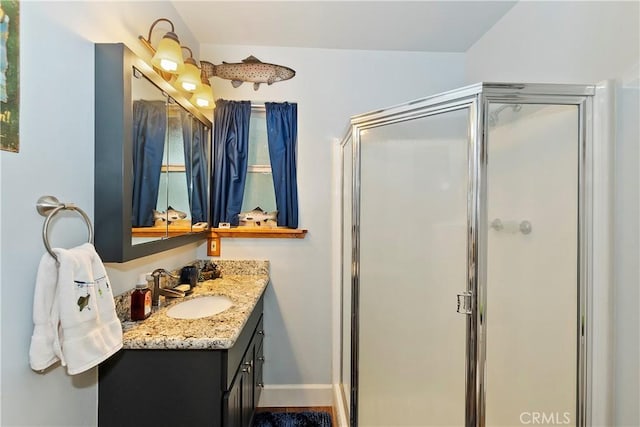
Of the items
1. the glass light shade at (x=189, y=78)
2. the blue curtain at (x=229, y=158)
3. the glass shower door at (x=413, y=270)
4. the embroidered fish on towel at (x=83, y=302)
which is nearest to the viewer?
the embroidered fish on towel at (x=83, y=302)

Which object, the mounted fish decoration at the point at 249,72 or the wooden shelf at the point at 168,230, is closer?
the wooden shelf at the point at 168,230

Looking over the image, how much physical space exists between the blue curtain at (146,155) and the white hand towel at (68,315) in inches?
11.8

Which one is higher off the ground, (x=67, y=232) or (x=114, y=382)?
(x=67, y=232)

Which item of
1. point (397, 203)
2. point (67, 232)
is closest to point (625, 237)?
point (397, 203)

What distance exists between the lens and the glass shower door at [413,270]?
1.45 metres

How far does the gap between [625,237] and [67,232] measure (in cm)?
199

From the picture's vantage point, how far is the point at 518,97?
128cm

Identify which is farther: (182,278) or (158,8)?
(182,278)

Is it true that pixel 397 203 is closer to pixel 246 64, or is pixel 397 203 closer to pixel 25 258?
pixel 246 64

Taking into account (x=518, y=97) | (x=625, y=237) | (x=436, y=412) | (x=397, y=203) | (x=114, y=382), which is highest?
(x=518, y=97)

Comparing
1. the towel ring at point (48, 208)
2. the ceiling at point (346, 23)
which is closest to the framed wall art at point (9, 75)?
the towel ring at point (48, 208)

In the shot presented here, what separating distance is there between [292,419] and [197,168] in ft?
5.84

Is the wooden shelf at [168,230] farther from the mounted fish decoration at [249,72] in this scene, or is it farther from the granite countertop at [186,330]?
the mounted fish decoration at [249,72]

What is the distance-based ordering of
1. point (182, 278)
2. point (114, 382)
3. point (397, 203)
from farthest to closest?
1. point (182, 278)
2. point (397, 203)
3. point (114, 382)
